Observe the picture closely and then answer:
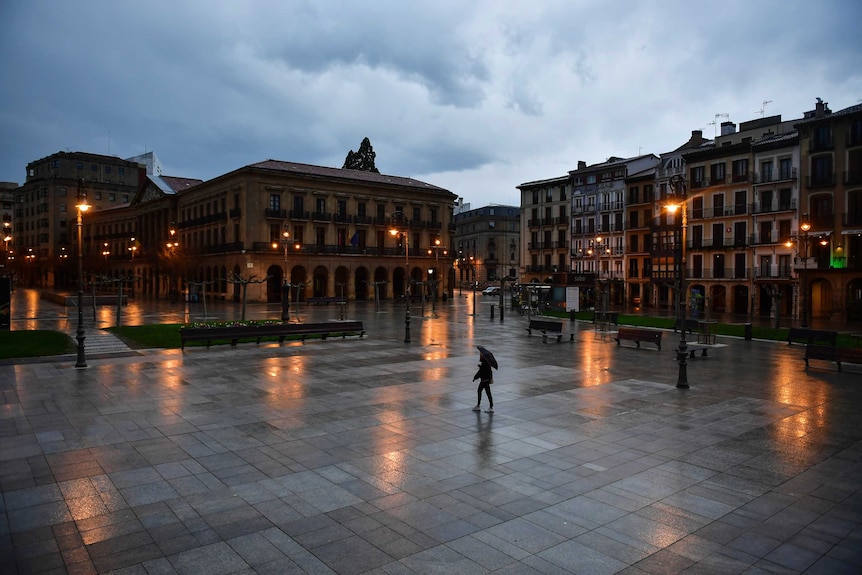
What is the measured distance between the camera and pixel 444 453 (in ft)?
33.5

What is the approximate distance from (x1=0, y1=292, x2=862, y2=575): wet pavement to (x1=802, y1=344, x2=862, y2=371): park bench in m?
0.91

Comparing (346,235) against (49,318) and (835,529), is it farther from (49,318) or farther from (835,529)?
(835,529)

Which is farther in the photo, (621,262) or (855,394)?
(621,262)

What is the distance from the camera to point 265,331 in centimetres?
2406

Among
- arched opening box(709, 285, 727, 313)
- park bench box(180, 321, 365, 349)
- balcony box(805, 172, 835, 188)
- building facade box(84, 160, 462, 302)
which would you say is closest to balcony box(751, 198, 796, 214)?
balcony box(805, 172, 835, 188)

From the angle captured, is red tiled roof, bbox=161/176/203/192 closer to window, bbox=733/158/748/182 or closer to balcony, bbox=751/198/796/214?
window, bbox=733/158/748/182

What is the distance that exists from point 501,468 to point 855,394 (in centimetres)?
1131

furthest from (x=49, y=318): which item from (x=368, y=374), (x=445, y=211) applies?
(x=445, y=211)

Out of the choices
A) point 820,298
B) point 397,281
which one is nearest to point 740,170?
point 820,298

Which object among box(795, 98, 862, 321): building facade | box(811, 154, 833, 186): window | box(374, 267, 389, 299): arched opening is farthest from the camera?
box(374, 267, 389, 299): arched opening

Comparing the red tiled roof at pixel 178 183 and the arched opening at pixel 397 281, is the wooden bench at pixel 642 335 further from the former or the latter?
the red tiled roof at pixel 178 183

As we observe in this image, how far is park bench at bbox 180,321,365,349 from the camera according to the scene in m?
22.6

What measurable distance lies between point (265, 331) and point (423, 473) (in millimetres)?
16310

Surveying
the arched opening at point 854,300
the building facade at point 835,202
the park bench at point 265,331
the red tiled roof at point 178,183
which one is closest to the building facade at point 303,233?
the red tiled roof at point 178,183
